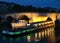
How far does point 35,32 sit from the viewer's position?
939cm

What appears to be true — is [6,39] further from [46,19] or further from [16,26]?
[46,19]

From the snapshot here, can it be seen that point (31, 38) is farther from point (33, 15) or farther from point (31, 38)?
point (33, 15)

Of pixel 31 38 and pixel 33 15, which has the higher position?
pixel 33 15

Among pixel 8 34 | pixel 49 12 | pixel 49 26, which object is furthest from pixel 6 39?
pixel 49 12

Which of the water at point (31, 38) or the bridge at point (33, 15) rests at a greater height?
the bridge at point (33, 15)

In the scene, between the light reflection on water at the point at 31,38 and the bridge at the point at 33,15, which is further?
the bridge at the point at 33,15

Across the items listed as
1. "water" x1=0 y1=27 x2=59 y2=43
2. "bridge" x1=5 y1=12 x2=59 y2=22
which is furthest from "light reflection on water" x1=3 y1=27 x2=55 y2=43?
"bridge" x1=5 y1=12 x2=59 y2=22

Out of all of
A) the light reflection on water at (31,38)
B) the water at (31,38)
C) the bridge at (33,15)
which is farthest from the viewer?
the bridge at (33,15)

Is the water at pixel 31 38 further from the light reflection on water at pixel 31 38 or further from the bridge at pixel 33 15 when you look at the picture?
the bridge at pixel 33 15

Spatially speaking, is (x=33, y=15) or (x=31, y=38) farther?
(x=33, y=15)

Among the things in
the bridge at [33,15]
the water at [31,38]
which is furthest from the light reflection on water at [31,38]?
the bridge at [33,15]

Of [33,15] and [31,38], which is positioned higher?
[33,15]

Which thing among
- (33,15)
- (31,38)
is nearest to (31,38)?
Result: (31,38)

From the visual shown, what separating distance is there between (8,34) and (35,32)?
1.04m
